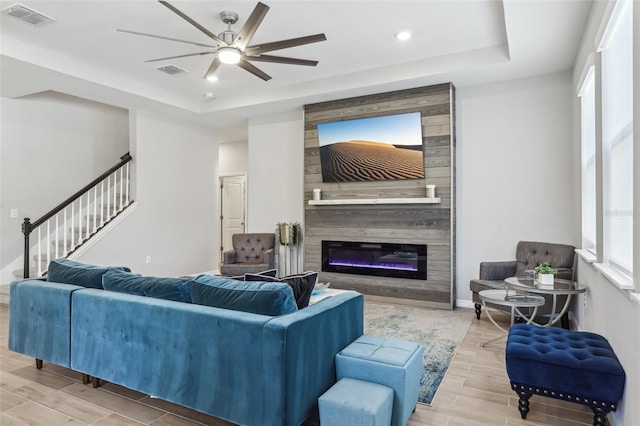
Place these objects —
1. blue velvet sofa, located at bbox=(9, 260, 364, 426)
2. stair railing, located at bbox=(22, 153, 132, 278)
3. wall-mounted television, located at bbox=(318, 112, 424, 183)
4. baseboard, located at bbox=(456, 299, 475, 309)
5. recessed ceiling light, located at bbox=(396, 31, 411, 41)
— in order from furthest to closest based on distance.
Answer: stair railing, located at bbox=(22, 153, 132, 278) → wall-mounted television, located at bbox=(318, 112, 424, 183) → baseboard, located at bbox=(456, 299, 475, 309) → recessed ceiling light, located at bbox=(396, 31, 411, 41) → blue velvet sofa, located at bbox=(9, 260, 364, 426)

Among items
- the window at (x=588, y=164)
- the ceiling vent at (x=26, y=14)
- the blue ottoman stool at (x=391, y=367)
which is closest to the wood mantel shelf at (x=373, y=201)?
the window at (x=588, y=164)

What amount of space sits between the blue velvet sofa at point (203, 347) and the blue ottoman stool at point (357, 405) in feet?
0.51

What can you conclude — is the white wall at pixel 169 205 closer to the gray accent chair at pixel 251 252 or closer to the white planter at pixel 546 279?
the gray accent chair at pixel 251 252

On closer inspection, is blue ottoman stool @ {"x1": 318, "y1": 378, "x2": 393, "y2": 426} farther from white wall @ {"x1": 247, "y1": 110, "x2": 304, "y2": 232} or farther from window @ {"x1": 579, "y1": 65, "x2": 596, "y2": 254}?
white wall @ {"x1": 247, "y1": 110, "x2": 304, "y2": 232}

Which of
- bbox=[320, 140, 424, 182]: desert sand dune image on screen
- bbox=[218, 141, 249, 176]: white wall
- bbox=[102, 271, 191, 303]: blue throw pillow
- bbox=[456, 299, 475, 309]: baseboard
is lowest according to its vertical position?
bbox=[456, 299, 475, 309]: baseboard

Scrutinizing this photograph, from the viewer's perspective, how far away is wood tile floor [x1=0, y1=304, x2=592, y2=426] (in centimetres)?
Answer: 237

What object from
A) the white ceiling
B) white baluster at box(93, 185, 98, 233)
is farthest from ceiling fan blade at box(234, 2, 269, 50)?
white baluster at box(93, 185, 98, 233)

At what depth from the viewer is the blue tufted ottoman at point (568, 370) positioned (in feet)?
6.93

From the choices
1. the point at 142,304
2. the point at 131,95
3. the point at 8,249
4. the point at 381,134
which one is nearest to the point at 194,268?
the point at 8,249

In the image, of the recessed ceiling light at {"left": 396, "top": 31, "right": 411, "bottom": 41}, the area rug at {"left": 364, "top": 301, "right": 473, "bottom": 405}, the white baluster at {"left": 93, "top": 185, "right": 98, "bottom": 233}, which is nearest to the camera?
the area rug at {"left": 364, "top": 301, "right": 473, "bottom": 405}

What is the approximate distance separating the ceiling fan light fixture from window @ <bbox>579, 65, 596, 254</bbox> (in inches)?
126

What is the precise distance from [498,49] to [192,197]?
5.69 meters

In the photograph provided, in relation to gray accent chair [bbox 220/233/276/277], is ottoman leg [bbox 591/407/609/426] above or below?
below

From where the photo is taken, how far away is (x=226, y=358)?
82.6 inches
